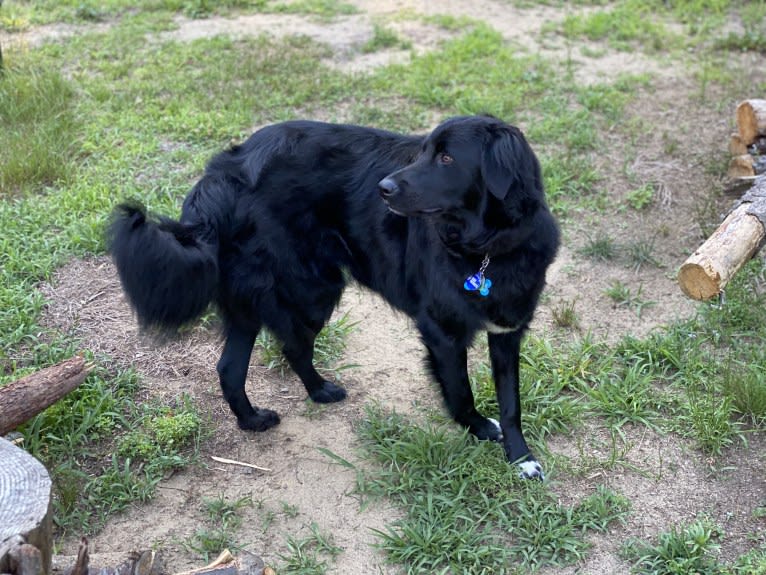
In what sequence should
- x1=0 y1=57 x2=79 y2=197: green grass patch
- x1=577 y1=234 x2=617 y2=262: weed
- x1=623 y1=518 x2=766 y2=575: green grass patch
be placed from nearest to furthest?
1. x1=623 y1=518 x2=766 y2=575: green grass patch
2. x1=577 y1=234 x2=617 y2=262: weed
3. x1=0 y1=57 x2=79 y2=197: green grass patch

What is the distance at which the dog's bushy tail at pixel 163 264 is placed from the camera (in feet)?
9.94

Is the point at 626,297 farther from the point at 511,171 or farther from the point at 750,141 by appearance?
the point at 511,171

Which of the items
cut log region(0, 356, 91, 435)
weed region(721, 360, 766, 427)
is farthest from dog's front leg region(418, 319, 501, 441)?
cut log region(0, 356, 91, 435)

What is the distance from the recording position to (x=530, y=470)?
3.51 metres

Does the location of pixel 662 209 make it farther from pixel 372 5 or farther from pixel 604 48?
pixel 372 5

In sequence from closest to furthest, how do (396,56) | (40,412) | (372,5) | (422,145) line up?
(422,145) → (40,412) → (396,56) → (372,5)

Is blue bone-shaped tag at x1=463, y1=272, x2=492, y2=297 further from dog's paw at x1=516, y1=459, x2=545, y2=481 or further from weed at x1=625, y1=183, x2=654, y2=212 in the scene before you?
weed at x1=625, y1=183, x2=654, y2=212

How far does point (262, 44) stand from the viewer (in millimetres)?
7379

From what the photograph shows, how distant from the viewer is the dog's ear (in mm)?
3070

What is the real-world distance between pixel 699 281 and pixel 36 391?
2.88 m

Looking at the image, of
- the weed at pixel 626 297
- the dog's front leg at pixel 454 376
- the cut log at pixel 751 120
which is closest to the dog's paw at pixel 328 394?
the dog's front leg at pixel 454 376

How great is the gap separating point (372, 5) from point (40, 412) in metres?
6.00

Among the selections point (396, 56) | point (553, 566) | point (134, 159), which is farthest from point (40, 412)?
point (396, 56)

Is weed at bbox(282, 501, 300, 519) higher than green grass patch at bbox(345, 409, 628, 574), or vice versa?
green grass patch at bbox(345, 409, 628, 574)
